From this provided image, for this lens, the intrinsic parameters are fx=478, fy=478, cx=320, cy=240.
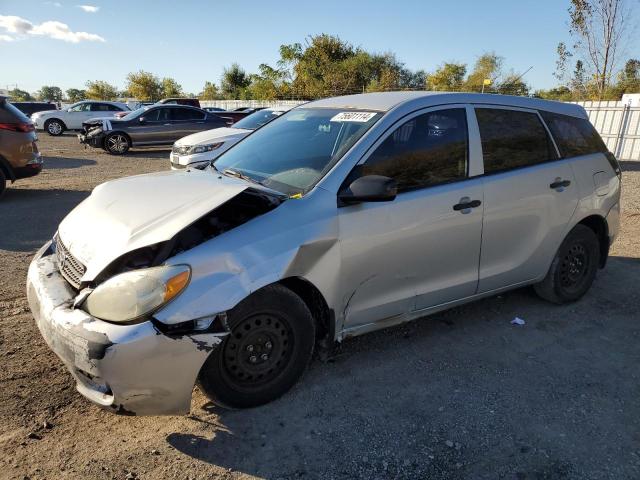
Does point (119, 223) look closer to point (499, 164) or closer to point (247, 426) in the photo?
point (247, 426)

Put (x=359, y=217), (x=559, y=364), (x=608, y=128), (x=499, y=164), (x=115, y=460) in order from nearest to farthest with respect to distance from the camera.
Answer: (x=115, y=460) < (x=359, y=217) < (x=559, y=364) < (x=499, y=164) < (x=608, y=128)

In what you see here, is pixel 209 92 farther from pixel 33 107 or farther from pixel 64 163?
pixel 64 163

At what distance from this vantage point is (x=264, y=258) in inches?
103

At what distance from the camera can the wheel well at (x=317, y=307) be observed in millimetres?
2857

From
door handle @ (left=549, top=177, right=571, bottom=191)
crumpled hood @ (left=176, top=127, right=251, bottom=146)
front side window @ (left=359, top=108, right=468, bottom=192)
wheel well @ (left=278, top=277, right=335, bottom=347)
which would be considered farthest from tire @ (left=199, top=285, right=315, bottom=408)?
crumpled hood @ (left=176, top=127, right=251, bottom=146)

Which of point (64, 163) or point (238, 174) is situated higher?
point (238, 174)

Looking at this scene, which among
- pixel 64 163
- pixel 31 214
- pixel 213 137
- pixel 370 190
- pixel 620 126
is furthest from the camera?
pixel 620 126

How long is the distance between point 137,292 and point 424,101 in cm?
234

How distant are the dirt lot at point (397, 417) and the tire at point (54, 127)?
24.5m

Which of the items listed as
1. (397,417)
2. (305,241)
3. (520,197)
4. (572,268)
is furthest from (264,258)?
(572,268)

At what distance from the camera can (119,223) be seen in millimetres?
2723

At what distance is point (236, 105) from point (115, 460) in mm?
42108

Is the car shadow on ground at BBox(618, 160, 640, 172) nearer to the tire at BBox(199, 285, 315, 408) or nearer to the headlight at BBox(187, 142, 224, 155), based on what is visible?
the headlight at BBox(187, 142, 224, 155)

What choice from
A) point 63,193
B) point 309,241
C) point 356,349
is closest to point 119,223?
point 309,241
